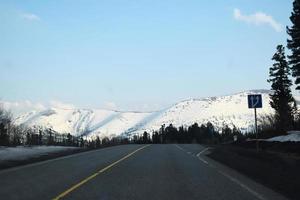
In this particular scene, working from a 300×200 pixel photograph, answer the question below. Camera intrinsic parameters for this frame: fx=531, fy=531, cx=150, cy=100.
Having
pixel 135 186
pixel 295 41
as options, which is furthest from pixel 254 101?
pixel 295 41

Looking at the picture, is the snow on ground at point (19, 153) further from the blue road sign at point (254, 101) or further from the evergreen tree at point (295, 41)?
the evergreen tree at point (295, 41)

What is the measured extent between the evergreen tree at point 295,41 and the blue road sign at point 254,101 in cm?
3133

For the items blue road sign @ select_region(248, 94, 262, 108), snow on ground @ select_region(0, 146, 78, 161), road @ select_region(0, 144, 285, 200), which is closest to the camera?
road @ select_region(0, 144, 285, 200)

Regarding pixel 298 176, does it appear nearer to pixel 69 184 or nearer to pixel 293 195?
pixel 293 195

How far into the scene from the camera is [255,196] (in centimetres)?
1315

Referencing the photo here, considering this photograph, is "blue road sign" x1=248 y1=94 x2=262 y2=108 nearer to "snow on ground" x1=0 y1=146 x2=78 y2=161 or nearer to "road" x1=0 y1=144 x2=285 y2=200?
"road" x1=0 y1=144 x2=285 y2=200

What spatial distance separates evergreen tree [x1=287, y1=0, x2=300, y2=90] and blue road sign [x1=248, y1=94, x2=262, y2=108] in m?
31.3

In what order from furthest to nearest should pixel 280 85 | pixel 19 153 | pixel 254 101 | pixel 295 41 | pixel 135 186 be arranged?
1. pixel 280 85
2. pixel 295 41
3. pixel 19 153
4. pixel 254 101
5. pixel 135 186

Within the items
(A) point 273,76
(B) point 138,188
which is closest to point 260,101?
(B) point 138,188

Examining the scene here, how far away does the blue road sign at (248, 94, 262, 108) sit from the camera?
27.2 meters

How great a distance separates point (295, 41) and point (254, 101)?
3364 cm

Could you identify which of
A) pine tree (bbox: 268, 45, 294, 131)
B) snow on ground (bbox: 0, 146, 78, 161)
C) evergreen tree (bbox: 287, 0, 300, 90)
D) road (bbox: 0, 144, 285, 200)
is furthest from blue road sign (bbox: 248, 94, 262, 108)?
pine tree (bbox: 268, 45, 294, 131)

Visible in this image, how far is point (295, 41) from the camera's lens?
58.5 m

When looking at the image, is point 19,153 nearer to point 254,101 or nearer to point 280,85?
point 254,101
